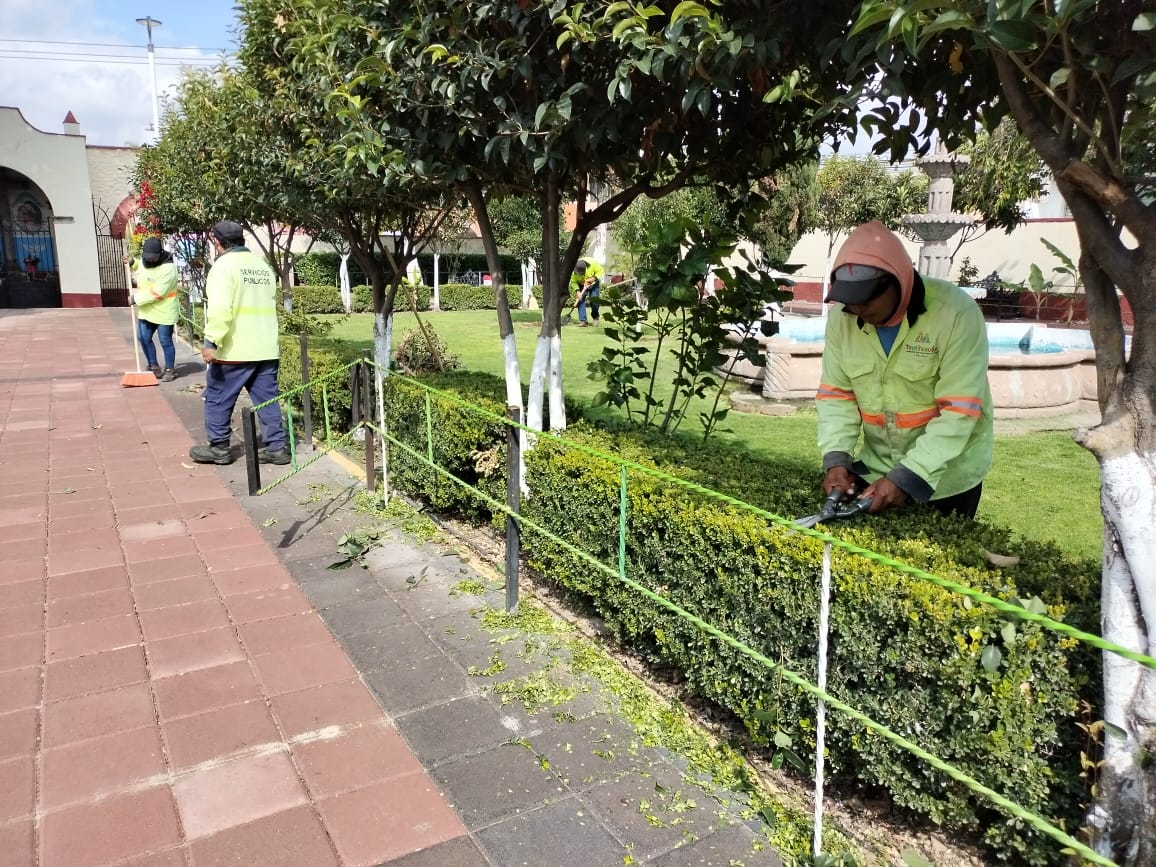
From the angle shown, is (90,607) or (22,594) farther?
(22,594)

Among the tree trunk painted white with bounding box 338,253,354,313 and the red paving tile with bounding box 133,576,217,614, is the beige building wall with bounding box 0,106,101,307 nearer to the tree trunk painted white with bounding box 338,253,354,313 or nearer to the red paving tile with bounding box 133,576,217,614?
the tree trunk painted white with bounding box 338,253,354,313

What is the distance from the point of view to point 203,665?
11.8 ft

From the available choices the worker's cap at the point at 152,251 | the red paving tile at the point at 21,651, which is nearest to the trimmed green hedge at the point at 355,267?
the worker's cap at the point at 152,251

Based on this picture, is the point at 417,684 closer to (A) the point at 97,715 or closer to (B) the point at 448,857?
(B) the point at 448,857

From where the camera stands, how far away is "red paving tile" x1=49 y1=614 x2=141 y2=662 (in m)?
3.69

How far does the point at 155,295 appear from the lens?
10547 millimetres

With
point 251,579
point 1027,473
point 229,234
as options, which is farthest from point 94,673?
point 1027,473

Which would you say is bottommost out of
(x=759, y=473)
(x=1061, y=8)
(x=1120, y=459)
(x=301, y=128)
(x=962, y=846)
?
(x=962, y=846)

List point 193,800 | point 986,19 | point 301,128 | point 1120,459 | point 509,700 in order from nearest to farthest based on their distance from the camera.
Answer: point 986,19
point 1120,459
point 193,800
point 509,700
point 301,128

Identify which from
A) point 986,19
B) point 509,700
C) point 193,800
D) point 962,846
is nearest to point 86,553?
point 193,800

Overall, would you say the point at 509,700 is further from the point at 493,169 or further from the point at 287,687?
the point at 493,169

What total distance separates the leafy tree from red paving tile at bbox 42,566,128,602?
14.3ft

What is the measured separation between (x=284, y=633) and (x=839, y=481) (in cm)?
267

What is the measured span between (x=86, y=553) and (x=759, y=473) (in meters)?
3.99
